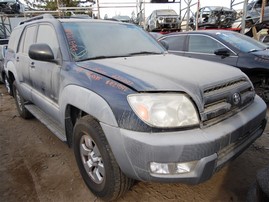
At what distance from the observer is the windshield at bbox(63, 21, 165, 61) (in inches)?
108

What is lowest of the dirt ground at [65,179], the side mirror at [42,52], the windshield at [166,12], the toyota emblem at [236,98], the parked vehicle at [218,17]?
the dirt ground at [65,179]

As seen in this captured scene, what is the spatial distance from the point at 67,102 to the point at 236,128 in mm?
1594

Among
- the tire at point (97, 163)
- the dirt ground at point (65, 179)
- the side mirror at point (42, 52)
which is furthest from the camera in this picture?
the side mirror at point (42, 52)

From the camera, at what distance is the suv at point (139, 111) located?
72.4 inches

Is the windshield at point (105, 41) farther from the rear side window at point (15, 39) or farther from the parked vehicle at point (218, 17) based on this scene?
the parked vehicle at point (218, 17)

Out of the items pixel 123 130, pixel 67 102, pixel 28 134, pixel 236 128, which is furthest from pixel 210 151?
pixel 28 134

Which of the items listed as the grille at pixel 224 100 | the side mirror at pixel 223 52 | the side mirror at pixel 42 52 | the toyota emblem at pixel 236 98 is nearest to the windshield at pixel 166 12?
the side mirror at pixel 223 52

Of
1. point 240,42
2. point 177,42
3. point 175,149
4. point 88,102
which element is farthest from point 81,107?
point 177,42

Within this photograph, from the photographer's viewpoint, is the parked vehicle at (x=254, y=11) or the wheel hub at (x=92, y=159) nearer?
the wheel hub at (x=92, y=159)

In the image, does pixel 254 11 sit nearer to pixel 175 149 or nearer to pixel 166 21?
pixel 166 21

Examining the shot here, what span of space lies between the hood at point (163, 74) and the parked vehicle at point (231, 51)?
6.27 ft

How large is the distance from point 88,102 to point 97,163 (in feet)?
1.96

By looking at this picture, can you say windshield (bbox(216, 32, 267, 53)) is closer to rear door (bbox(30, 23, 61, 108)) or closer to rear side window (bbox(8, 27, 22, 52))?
rear door (bbox(30, 23, 61, 108))

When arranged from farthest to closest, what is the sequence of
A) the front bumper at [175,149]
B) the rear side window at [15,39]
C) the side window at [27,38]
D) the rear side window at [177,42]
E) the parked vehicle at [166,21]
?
the parked vehicle at [166,21]
the rear side window at [177,42]
the rear side window at [15,39]
the side window at [27,38]
the front bumper at [175,149]
